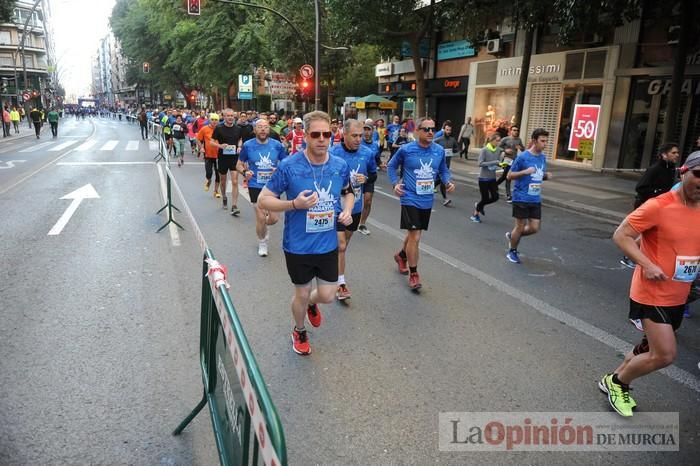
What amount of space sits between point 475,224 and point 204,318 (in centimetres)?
755

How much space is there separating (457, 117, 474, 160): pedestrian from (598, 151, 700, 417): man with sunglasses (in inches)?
694

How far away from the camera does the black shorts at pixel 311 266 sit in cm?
393

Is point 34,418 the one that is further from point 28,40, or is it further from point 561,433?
point 28,40

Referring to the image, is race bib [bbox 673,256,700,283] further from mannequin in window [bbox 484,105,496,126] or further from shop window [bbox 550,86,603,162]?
mannequin in window [bbox 484,105,496,126]

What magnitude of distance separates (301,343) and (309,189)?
1.31 metres

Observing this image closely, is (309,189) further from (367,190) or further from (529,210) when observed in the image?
(367,190)

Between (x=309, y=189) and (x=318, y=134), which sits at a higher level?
(x=318, y=134)

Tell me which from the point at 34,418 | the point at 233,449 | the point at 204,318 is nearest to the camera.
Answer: the point at 233,449

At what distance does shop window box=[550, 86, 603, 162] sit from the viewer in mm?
18812

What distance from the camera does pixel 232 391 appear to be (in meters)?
2.18

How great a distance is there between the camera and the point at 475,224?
9.68 meters

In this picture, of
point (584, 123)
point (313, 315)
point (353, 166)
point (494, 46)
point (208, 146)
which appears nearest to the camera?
point (313, 315)

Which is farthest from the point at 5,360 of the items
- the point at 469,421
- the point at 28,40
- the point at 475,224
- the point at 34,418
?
the point at 28,40

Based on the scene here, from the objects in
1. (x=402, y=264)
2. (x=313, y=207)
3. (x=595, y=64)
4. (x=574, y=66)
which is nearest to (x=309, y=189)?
(x=313, y=207)
